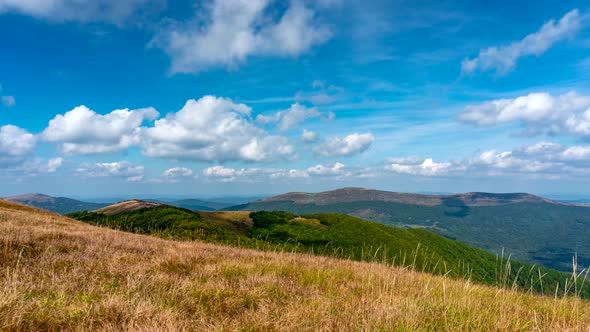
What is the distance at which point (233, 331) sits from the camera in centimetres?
392

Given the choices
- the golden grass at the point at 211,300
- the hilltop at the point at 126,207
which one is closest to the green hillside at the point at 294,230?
the hilltop at the point at 126,207

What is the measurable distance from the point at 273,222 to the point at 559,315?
6758cm

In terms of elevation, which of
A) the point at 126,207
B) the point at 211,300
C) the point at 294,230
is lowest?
the point at 294,230

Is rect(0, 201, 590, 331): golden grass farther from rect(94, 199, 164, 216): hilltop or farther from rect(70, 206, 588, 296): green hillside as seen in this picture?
rect(94, 199, 164, 216): hilltop

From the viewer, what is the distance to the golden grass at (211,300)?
13.3 ft

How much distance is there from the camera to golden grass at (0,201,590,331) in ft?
13.3

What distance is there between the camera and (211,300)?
525 cm

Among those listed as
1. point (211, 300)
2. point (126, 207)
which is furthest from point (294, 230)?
point (211, 300)

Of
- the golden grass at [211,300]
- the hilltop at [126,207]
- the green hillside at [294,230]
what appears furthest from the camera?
the hilltop at [126,207]

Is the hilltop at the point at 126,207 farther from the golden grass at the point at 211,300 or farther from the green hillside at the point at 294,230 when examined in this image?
the golden grass at the point at 211,300

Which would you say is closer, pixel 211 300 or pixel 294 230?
pixel 211 300

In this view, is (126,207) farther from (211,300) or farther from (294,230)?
(211,300)

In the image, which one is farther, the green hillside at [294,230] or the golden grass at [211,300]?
the green hillside at [294,230]

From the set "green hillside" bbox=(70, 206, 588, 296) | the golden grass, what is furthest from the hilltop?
the golden grass
